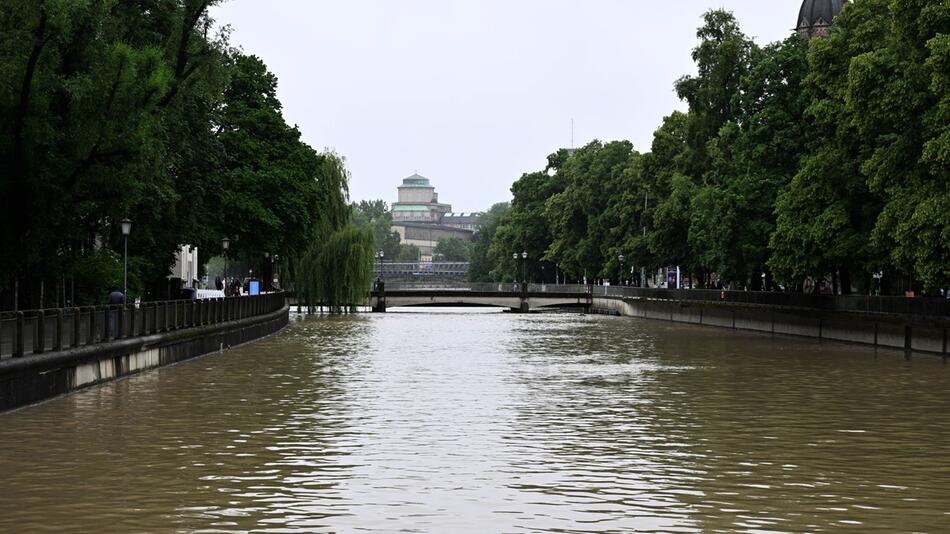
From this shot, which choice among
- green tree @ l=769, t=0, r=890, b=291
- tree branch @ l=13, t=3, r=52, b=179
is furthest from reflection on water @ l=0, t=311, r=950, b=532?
green tree @ l=769, t=0, r=890, b=291

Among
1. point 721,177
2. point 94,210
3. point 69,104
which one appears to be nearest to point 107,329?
point 69,104

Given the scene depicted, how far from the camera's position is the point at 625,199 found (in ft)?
399

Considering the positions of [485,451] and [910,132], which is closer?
[485,451]

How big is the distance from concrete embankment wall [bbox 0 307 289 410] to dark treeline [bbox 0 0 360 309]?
3657 millimetres

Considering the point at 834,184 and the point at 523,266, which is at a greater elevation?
the point at 834,184

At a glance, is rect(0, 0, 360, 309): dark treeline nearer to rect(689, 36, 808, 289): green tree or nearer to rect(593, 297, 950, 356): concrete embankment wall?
rect(689, 36, 808, 289): green tree

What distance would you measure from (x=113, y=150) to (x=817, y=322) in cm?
3698

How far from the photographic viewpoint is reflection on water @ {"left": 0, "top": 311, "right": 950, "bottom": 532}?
1467 cm

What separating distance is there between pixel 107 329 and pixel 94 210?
974 cm

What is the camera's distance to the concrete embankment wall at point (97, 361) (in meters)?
26.8

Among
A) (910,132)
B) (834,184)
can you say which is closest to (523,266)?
(834,184)

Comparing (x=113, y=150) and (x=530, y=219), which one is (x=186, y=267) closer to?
(x=113, y=150)

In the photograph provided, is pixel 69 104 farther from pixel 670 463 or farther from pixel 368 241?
pixel 368 241

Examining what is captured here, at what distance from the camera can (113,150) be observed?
37.9 metres
